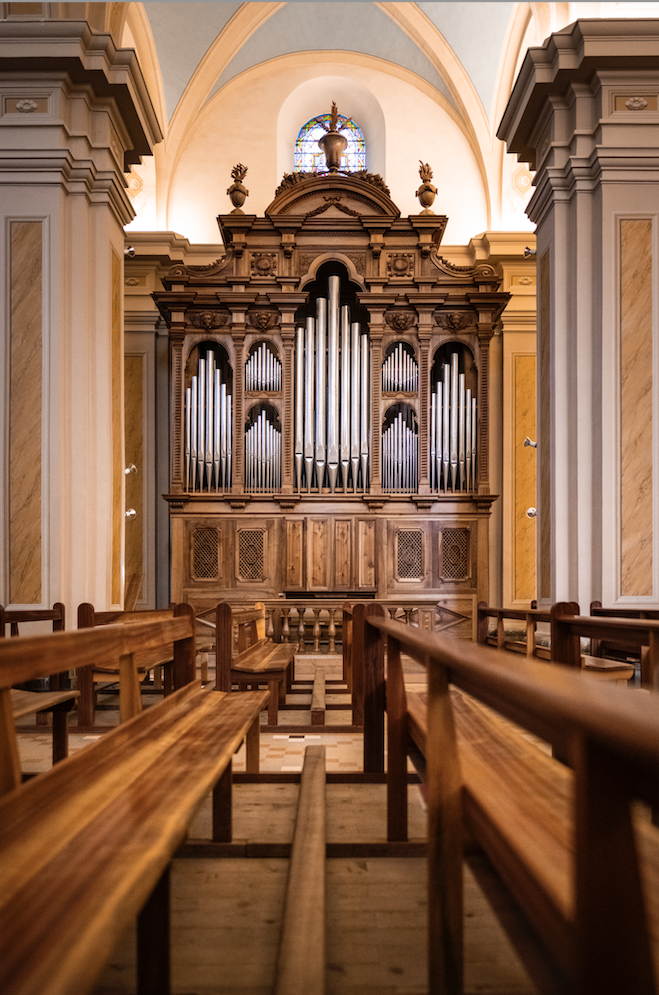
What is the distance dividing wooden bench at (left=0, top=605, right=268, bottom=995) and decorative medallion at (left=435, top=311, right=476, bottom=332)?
712 cm

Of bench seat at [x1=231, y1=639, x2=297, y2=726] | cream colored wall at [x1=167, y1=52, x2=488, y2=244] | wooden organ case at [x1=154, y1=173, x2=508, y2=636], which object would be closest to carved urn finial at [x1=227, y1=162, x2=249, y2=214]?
wooden organ case at [x1=154, y1=173, x2=508, y2=636]

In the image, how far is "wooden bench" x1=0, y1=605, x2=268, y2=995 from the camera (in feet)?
3.15

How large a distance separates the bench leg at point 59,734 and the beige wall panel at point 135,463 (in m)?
6.46

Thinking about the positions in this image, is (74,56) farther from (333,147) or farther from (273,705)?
(273,705)

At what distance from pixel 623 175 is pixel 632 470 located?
2.17 meters

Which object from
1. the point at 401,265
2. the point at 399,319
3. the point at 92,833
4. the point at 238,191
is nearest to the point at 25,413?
the point at 238,191

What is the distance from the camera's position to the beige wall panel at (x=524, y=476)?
9.56m

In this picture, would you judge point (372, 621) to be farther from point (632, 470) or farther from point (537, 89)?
point (537, 89)

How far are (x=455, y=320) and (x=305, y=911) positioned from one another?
7.71 meters

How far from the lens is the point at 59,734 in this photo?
3.12 m

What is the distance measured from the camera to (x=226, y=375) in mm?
9117

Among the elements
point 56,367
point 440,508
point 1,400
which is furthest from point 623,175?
point 1,400

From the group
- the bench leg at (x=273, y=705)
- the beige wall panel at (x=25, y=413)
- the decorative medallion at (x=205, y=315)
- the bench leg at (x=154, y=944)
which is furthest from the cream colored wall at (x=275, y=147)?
the bench leg at (x=154, y=944)

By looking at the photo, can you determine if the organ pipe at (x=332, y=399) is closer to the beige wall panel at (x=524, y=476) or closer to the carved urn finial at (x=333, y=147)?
the carved urn finial at (x=333, y=147)
